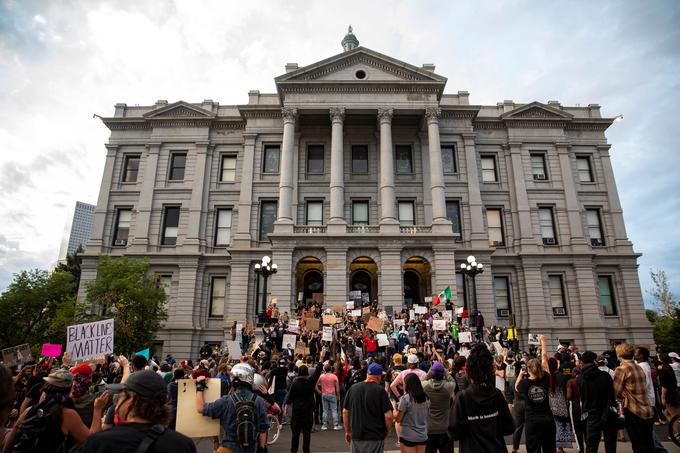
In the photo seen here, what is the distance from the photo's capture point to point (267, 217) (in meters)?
34.2

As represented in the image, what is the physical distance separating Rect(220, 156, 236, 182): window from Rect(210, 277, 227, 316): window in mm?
8546

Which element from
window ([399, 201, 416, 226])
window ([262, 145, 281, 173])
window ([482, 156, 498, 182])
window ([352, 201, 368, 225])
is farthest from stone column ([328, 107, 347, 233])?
window ([482, 156, 498, 182])

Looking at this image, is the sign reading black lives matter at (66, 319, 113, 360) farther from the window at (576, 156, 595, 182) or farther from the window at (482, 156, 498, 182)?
the window at (576, 156, 595, 182)

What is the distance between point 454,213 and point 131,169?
2766 cm

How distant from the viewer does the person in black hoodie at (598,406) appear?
766cm

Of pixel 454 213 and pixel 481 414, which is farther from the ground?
pixel 454 213

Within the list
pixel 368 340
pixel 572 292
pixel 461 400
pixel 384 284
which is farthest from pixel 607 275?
pixel 461 400

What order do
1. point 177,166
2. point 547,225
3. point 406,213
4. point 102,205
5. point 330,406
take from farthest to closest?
point 177,166
point 547,225
point 102,205
point 406,213
point 330,406

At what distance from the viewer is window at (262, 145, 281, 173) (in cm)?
3544

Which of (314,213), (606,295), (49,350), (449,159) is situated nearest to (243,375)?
(49,350)

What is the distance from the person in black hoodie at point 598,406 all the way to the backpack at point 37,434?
8.26 m

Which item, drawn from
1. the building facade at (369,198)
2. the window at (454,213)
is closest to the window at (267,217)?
the building facade at (369,198)

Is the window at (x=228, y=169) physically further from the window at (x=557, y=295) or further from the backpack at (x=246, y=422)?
the backpack at (x=246, y=422)

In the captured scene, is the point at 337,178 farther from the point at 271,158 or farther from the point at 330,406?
the point at 330,406
